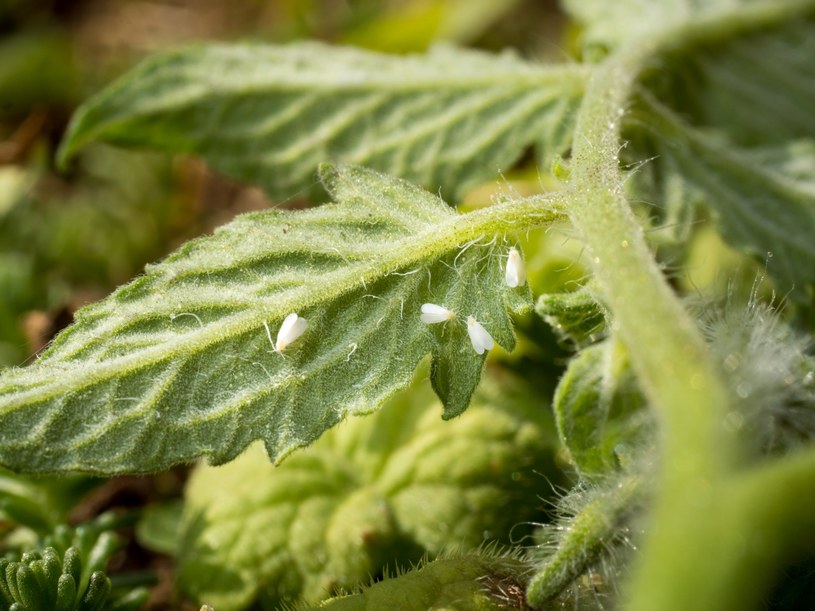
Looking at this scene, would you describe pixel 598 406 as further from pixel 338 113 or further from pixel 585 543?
pixel 338 113

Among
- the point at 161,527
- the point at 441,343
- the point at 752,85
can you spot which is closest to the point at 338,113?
the point at 441,343

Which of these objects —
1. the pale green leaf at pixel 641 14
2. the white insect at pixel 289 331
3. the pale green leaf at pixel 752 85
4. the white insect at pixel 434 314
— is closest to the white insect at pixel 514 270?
the white insect at pixel 434 314

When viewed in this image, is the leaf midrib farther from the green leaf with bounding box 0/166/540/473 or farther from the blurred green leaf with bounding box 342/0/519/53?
the blurred green leaf with bounding box 342/0/519/53

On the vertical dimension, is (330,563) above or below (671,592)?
below

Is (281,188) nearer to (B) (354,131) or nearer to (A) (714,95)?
(B) (354,131)

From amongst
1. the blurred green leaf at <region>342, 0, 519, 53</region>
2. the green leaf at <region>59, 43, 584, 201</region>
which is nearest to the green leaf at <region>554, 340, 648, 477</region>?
the green leaf at <region>59, 43, 584, 201</region>

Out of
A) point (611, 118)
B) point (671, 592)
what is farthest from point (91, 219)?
point (671, 592)
